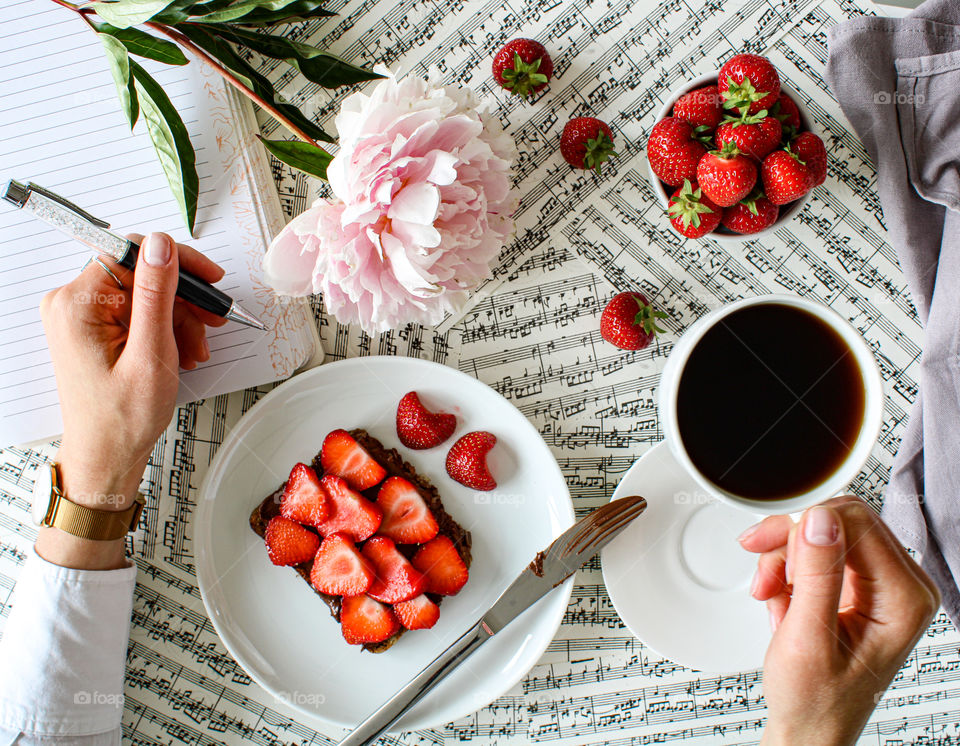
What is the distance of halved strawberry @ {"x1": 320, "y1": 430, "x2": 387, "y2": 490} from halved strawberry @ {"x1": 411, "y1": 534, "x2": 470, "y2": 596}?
0.44 feet

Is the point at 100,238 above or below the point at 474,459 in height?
above

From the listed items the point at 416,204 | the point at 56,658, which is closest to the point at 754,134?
the point at 416,204

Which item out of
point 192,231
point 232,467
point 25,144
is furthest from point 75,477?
point 25,144

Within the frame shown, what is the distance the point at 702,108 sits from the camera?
0.92 m

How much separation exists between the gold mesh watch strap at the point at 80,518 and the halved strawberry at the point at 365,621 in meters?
0.36

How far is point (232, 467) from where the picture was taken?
1044 mm

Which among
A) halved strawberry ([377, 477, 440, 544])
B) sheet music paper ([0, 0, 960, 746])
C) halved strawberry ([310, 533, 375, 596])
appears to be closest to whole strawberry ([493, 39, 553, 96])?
sheet music paper ([0, 0, 960, 746])

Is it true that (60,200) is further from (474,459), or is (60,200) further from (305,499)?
(474,459)

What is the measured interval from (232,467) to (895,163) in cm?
113

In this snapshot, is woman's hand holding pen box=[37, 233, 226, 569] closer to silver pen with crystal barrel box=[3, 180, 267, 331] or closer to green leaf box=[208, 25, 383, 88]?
silver pen with crystal barrel box=[3, 180, 267, 331]

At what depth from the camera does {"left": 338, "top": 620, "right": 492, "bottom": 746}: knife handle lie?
1.02m

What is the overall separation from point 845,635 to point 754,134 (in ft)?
2.17

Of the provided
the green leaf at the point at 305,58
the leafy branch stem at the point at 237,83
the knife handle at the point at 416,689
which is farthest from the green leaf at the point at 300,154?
the knife handle at the point at 416,689

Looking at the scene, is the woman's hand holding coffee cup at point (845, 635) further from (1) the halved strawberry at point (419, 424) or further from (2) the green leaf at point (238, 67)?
(2) the green leaf at point (238, 67)
